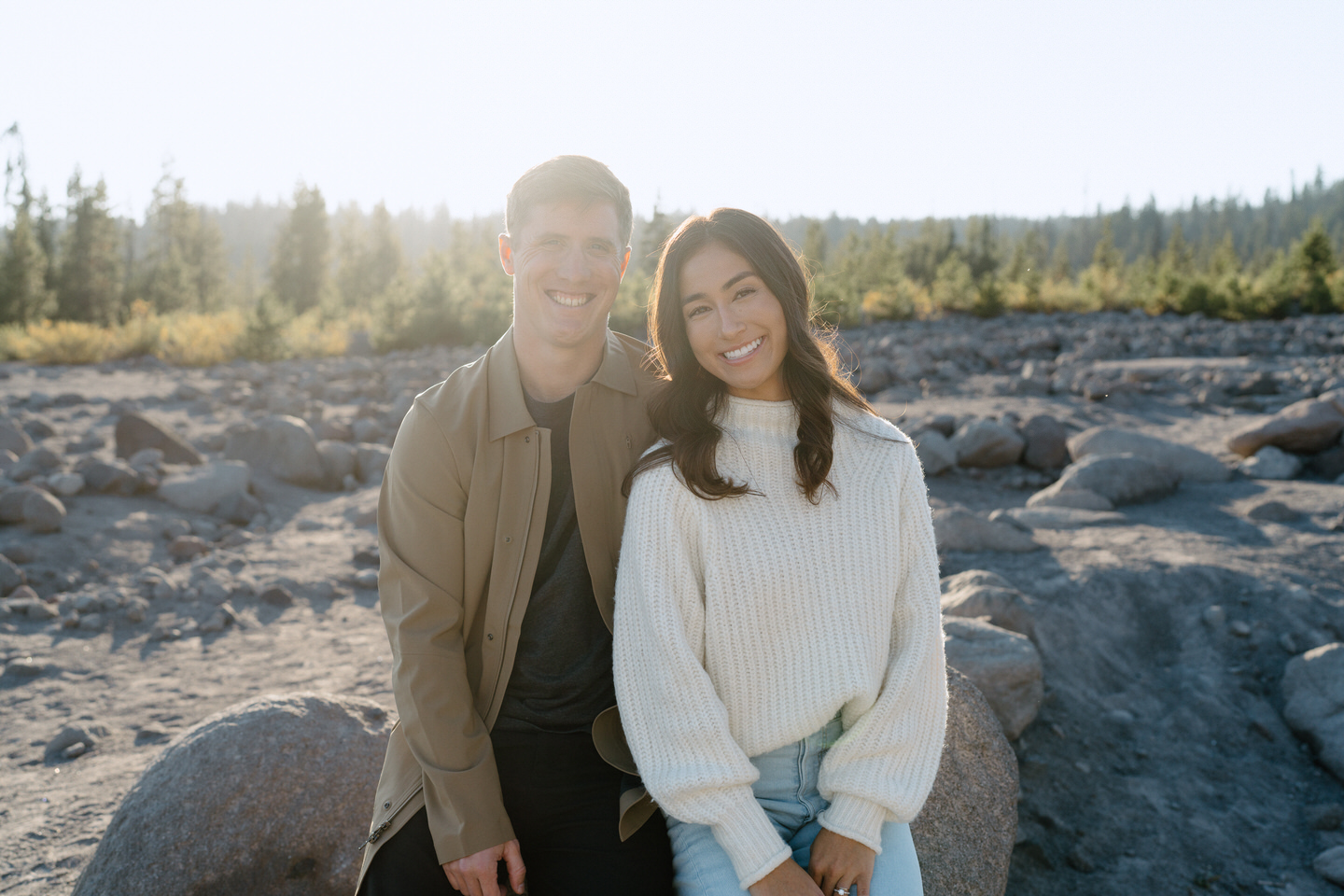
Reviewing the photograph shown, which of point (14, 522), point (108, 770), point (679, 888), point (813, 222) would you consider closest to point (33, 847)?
point (108, 770)

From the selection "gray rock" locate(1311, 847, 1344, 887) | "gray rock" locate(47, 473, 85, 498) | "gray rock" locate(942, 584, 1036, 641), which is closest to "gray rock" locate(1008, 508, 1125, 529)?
"gray rock" locate(942, 584, 1036, 641)

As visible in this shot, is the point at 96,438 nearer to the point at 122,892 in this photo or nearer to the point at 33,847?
the point at 33,847

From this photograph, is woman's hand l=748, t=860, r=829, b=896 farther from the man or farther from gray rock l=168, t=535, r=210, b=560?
gray rock l=168, t=535, r=210, b=560

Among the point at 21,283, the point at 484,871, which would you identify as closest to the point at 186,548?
the point at 484,871

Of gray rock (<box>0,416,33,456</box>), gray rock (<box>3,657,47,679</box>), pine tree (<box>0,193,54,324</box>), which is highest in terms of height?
pine tree (<box>0,193,54,324</box>)

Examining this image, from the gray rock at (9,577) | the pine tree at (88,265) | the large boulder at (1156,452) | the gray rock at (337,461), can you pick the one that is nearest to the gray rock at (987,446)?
the large boulder at (1156,452)

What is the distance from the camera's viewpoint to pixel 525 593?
219 cm

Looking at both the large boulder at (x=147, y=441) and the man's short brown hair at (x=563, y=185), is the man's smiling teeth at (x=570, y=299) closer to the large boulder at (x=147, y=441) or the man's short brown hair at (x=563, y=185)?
the man's short brown hair at (x=563, y=185)

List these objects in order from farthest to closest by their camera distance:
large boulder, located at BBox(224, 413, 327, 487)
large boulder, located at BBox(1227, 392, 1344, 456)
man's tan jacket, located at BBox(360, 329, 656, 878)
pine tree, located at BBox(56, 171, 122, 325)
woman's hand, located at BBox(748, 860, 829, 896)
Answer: pine tree, located at BBox(56, 171, 122, 325)
large boulder, located at BBox(224, 413, 327, 487)
large boulder, located at BBox(1227, 392, 1344, 456)
man's tan jacket, located at BBox(360, 329, 656, 878)
woman's hand, located at BBox(748, 860, 829, 896)

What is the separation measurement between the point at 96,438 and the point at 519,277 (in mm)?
8312

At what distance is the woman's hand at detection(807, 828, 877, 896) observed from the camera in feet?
6.17

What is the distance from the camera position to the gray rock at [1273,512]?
20.1ft

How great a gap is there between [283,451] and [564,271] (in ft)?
23.2

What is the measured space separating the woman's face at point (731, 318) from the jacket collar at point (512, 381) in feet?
0.95
